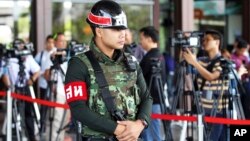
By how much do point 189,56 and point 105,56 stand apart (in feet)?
8.59

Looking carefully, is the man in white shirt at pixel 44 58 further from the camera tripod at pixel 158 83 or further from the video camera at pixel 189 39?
the video camera at pixel 189 39

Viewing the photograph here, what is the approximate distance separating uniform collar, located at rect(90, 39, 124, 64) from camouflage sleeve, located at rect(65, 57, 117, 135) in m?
0.12

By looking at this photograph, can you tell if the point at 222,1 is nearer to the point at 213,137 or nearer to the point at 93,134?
the point at 213,137

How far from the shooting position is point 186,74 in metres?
6.11

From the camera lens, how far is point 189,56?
5633 mm

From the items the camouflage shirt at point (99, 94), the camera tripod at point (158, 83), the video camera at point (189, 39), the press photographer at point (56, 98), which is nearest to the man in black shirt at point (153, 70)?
the camera tripod at point (158, 83)

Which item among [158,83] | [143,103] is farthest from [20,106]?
[143,103]

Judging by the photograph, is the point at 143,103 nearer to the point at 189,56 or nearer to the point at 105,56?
the point at 105,56

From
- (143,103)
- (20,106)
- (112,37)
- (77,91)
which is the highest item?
(112,37)

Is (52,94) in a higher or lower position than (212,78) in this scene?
lower

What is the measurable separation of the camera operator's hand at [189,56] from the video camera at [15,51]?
2097 millimetres

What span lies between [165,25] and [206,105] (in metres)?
9.20

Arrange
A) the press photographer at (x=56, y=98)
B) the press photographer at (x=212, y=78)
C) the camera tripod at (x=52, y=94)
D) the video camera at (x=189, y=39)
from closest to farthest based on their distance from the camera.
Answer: the press photographer at (x=212, y=78), the video camera at (x=189, y=39), the camera tripod at (x=52, y=94), the press photographer at (x=56, y=98)

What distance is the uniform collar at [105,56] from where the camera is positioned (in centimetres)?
314
